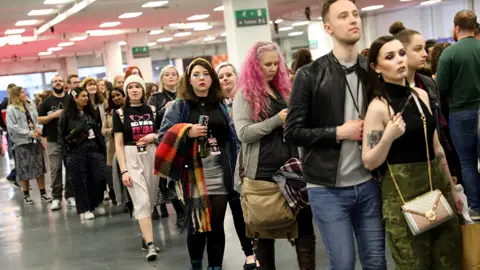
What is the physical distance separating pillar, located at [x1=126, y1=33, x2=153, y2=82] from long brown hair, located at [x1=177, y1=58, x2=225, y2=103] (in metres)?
23.2

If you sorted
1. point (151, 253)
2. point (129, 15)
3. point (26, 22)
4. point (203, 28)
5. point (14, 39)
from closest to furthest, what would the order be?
point (151, 253), point (129, 15), point (26, 22), point (14, 39), point (203, 28)

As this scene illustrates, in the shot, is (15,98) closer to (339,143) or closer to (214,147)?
(214,147)

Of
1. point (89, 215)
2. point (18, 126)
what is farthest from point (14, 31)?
point (89, 215)

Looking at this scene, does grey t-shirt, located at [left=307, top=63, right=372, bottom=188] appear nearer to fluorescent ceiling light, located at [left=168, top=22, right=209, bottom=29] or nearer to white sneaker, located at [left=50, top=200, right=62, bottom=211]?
white sneaker, located at [left=50, top=200, right=62, bottom=211]

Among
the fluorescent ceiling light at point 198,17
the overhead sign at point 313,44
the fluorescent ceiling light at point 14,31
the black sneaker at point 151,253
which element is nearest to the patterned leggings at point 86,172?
the black sneaker at point 151,253

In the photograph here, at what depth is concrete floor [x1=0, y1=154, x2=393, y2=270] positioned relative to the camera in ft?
22.2

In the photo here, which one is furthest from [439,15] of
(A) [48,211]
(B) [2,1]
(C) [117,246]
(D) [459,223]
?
(D) [459,223]

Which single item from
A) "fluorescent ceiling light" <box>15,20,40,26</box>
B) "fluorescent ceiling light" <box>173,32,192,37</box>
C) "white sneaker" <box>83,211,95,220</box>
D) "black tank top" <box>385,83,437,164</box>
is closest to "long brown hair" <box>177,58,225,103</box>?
"black tank top" <box>385,83,437,164</box>

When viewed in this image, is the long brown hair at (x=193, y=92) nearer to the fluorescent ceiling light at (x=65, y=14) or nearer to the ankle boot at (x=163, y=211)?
the ankle boot at (x=163, y=211)

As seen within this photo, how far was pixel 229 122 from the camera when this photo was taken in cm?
548

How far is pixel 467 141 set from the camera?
6.74m

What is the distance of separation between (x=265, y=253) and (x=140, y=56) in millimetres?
24503

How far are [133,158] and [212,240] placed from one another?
6.70ft

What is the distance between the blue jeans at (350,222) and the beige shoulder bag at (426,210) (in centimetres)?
16
